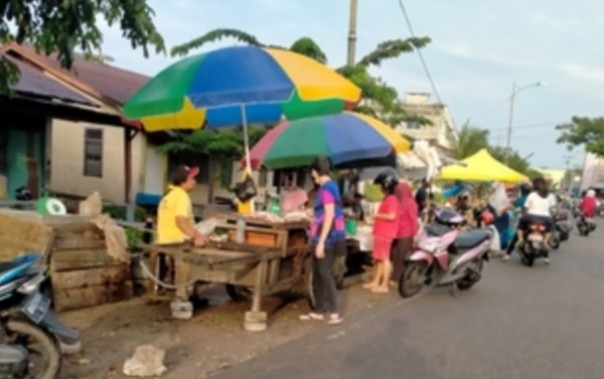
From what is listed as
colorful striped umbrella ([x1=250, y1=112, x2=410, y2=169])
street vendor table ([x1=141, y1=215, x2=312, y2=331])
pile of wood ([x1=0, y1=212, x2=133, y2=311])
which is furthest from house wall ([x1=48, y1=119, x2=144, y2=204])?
street vendor table ([x1=141, y1=215, x2=312, y2=331])

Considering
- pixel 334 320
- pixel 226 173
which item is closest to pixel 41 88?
pixel 334 320

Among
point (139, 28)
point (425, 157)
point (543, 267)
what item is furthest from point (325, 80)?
point (425, 157)

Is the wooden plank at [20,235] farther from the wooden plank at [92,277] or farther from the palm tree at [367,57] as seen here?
the palm tree at [367,57]

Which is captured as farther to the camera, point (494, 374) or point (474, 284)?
point (474, 284)

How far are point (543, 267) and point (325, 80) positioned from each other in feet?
27.5

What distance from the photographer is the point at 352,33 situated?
16672mm

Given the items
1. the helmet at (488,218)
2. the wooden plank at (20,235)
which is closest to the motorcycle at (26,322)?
the wooden plank at (20,235)

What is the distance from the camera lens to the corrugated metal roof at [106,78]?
49.0 ft

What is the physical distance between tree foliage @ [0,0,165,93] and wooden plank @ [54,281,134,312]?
98.8 inches

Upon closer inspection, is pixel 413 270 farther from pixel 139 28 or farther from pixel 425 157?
pixel 425 157

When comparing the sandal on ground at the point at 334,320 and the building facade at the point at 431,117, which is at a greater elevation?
the building facade at the point at 431,117

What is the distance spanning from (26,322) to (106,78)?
44.2 ft

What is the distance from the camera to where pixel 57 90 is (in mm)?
11641

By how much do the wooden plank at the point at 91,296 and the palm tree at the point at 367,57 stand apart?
8.63 metres
